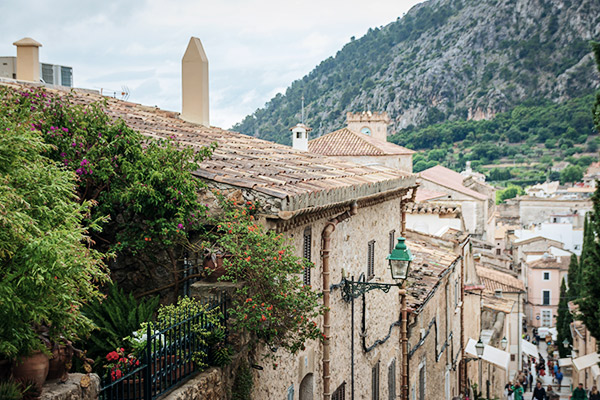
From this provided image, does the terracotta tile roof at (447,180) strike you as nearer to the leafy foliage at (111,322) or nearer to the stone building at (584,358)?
the stone building at (584,358)

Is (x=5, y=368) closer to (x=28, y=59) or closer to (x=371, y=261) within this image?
(x=28, y=59)

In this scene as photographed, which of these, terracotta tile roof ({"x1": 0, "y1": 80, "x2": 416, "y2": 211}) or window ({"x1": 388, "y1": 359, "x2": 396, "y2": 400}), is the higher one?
terracotta tile roof ({"x1": 0, "y1": 80, "x2": 416, "y2": 211})

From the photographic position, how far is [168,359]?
6781 mm

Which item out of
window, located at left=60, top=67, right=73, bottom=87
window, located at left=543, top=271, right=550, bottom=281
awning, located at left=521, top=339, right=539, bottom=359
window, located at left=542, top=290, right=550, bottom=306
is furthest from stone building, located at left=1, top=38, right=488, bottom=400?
window, located at left=542, top=290, right=550, bottom=306

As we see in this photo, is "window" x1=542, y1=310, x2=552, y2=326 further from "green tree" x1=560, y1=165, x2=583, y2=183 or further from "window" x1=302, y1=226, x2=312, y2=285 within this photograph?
"green tree" x1=560, y1=165, x2=583, y2=183

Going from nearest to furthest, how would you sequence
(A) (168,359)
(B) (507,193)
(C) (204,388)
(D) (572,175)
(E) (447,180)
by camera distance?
(A) (168,359) < (C) (204,388) < (E) (447,180) < (B) (507,193) < (D) (572,175)

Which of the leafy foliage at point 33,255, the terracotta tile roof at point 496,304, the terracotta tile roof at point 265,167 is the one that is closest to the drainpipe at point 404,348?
A: the terracotta tile roof at point 265,167

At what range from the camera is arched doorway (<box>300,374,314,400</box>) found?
10492mm

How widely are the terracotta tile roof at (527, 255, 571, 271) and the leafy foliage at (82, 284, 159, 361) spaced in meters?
70.8

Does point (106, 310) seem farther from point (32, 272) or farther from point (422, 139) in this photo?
point (422, 139)

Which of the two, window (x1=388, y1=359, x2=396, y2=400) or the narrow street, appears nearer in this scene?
window (x1=388, y1=359, x2=396, y2=400)

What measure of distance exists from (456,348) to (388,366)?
11.2 meters

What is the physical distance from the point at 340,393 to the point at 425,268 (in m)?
8.95

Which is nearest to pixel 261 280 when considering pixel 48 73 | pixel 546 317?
pixel 48 73
